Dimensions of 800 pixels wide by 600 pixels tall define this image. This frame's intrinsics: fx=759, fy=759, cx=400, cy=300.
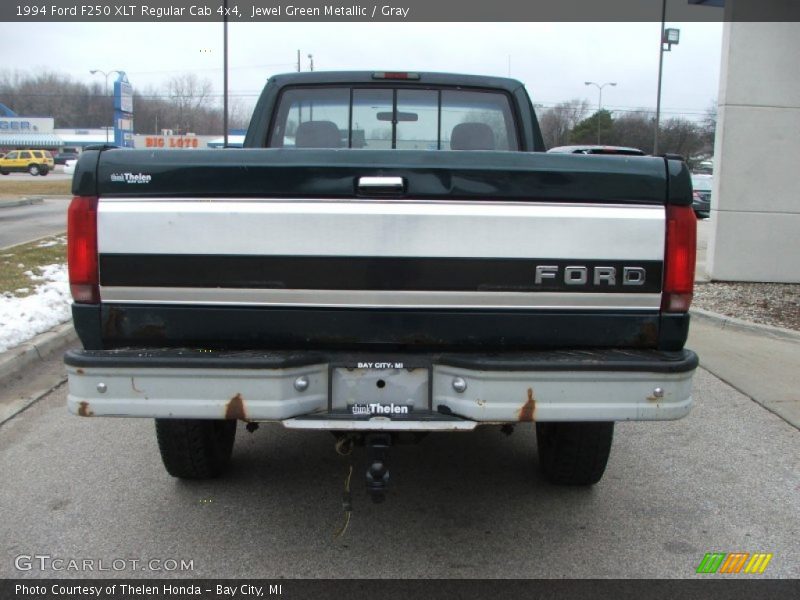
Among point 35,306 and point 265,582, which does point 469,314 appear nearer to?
point 265,582

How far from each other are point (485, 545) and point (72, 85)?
11603 cm

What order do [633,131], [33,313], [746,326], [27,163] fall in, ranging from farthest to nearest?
[27,163] → [633,131] → [746,326] → [33,313]

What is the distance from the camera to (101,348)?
10.0 feet

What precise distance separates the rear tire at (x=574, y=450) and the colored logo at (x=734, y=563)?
2.26 feet

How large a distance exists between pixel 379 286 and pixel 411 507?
1.45 m

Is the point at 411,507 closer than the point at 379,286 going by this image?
No

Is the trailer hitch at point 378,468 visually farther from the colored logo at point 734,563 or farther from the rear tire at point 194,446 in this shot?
the colored logo at point 734,563

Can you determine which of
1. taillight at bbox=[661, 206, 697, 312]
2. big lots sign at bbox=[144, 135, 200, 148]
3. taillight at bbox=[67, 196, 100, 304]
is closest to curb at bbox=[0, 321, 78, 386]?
taillight at bbox=[67, 196, 100, 304]

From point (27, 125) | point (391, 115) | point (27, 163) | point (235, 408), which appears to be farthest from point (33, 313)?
point (27, 125)

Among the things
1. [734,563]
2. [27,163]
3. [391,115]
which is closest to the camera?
[734,563]

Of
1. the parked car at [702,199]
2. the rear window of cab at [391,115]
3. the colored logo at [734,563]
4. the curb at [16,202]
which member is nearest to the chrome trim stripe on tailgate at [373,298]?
the colored logo at [734,563]

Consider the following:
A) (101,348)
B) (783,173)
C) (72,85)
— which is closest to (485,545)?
(101,348)

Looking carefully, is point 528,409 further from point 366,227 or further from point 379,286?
point 366,227

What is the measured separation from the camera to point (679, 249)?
2.95 metres
